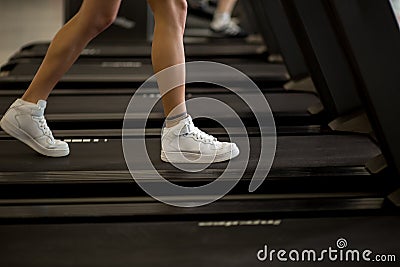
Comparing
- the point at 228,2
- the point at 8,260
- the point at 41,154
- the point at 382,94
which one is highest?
the point at 228,2

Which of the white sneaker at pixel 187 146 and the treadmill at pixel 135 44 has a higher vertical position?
the treadmill at pixel 135 44

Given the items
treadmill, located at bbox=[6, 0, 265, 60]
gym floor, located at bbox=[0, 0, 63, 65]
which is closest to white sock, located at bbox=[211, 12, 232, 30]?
treadmill, located at bbox=[6, 0, 265, 60]

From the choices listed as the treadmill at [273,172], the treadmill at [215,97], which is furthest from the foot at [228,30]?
the treadmill at [273,172]

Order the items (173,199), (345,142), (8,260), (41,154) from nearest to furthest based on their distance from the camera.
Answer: (8,260), (173,199), (41,154), (345,142)

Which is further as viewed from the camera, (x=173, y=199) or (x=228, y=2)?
(x=228, y=2)

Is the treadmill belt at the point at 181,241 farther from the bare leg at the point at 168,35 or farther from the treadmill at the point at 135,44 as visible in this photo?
the treadmill at the point at 135,44

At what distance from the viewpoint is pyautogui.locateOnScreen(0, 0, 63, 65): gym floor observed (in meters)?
7.16

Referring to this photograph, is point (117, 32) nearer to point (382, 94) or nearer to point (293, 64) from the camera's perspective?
point (293, 64)

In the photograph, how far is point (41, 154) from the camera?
259 centimetres

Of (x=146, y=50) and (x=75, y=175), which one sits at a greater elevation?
(x=146, y=50)

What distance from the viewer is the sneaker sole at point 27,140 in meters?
2.52

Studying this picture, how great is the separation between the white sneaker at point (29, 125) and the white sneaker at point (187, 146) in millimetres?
381

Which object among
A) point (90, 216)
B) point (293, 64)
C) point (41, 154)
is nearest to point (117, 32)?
point (293, 64)

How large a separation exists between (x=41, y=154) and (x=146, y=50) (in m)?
3.28
